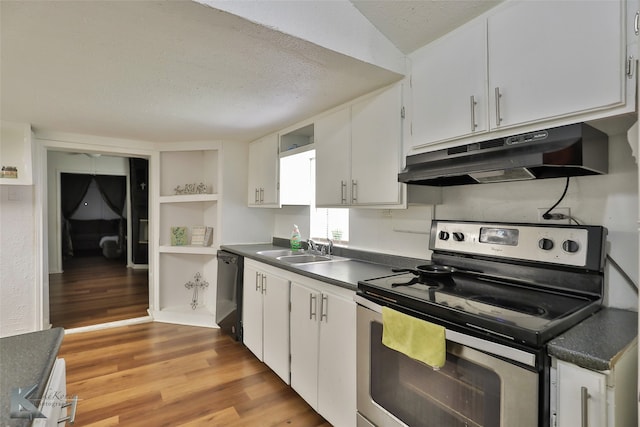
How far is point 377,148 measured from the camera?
1894mm

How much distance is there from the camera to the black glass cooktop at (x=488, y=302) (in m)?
0.97

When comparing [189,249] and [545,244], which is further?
[189,249]

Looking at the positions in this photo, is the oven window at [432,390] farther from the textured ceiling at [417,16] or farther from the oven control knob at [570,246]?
the textured ceiling at [417,16]

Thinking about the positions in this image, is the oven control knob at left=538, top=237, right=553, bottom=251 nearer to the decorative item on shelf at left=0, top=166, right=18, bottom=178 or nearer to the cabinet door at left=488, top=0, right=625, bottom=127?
the cabinet door at left=488, top=0, right=625, bottom=127

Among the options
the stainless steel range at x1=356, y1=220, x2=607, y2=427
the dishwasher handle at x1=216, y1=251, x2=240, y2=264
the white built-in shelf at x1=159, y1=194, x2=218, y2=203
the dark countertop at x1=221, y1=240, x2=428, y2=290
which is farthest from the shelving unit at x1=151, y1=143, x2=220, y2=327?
the stainless steel range at x1=356, y1=220, x2=607, y2=427

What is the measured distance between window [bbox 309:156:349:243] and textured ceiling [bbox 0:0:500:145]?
2.74 feet

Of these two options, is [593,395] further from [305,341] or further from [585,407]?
[305,341]

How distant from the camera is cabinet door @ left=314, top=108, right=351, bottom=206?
Result: 6.94 feet

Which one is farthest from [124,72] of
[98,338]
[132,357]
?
[98,338]

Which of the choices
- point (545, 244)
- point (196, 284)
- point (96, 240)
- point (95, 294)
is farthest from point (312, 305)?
point (96, 240)

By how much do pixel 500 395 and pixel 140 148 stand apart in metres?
3.81

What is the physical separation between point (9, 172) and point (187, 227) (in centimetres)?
161

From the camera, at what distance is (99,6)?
121 centimetres

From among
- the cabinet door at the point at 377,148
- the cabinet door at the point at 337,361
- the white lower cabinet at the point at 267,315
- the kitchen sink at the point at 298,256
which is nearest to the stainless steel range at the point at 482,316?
the cabinet door at the point at 337,361
